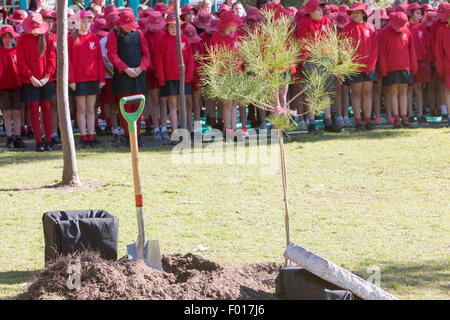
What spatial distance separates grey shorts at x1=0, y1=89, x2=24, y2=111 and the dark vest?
1765 millimetres

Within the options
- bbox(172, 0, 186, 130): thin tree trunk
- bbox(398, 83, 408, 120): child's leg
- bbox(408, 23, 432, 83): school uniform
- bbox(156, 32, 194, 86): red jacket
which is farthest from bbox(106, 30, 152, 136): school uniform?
bbox(408, 23, 432, 83): school uniform

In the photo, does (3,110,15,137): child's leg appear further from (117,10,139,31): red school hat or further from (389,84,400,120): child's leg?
(389,84,400,120): child's leg

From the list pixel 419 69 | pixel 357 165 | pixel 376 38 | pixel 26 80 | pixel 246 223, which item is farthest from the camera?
pixel 419 69

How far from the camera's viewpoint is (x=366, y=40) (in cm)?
1290

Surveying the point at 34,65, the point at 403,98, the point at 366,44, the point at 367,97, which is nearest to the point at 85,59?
the point at 34,65

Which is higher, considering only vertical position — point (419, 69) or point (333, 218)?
point (419, 69)

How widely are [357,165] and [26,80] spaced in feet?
18.2

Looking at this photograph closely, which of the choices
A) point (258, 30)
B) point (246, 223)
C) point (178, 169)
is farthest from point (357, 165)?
point (258, 30)

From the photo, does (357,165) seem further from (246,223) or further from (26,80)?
(26,80)

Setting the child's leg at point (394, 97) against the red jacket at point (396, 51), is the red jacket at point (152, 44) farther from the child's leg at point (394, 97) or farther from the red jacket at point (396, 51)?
the child's leg at point (394, 97)

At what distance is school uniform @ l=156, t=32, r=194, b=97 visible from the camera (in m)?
12.7

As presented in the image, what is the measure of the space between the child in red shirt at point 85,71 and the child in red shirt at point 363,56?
4164mm

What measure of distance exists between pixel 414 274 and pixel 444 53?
8.68m

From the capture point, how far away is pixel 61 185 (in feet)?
30.3
